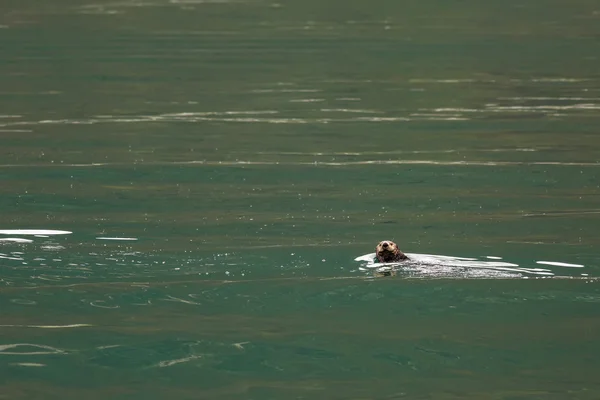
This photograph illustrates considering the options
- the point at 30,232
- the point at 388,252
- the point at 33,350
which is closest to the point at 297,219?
the point at 388,252

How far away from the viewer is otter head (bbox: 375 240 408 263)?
1523 cm

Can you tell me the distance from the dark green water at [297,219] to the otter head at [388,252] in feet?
0.83

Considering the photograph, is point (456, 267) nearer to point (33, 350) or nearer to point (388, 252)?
point (388, 252)

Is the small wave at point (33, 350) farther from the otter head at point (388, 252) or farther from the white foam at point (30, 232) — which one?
the white foam at point (30, 232)

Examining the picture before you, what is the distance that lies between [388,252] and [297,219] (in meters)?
3.21

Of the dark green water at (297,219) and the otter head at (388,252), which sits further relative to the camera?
the otter head at (388,252)

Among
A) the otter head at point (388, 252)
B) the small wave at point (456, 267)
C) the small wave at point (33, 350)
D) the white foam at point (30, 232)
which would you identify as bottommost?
the small wave at point (33, 350)

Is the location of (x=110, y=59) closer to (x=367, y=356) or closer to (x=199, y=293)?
(x=199, y=293)

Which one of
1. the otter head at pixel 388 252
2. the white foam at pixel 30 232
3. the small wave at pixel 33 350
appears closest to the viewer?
the small wave at pixel 33 350

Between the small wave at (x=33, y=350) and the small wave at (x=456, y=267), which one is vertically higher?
the small wave at (x=456, y=267)

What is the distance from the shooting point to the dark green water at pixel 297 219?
1285 cm

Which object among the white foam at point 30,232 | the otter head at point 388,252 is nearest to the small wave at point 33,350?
→ the otter head at point 388,252

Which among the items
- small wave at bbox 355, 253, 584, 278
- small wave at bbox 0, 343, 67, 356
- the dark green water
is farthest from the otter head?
small wave at bbox 0, 343, 67, 356

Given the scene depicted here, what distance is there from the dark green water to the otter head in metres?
0.25
